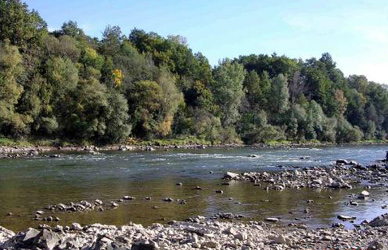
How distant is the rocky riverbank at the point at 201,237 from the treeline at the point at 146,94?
161 feet

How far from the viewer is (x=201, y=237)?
1377 cm

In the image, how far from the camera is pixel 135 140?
73.5m

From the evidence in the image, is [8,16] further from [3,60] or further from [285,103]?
[285,103]

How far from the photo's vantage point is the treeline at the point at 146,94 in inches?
2539

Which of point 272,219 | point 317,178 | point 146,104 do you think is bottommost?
point 272,219

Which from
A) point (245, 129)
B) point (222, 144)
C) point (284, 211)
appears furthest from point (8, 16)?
point (284, 211)

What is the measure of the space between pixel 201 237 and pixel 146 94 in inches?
2490

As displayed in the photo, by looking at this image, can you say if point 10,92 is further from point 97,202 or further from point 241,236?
point 241,236

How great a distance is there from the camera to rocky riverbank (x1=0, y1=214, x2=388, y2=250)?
40.6ft

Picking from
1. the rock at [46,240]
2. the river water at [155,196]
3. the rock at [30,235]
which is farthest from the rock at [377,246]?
the rock at [30,235]

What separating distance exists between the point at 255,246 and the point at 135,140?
61881 millimetres

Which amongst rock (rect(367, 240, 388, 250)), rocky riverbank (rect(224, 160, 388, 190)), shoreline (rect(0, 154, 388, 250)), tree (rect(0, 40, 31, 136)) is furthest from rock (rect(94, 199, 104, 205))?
tree (rect(0, 40, 31, 136))

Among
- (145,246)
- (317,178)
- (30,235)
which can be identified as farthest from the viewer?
(317,178)

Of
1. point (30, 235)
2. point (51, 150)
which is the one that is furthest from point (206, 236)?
point (51, 150)
